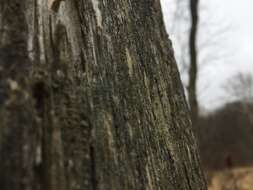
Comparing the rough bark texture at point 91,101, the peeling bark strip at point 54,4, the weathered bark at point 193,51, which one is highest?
the weathered bark at point 193,51

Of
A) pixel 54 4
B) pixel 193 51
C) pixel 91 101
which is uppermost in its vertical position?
pixel 193 51

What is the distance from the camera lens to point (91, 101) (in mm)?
451


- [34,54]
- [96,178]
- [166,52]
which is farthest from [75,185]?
[166,52]

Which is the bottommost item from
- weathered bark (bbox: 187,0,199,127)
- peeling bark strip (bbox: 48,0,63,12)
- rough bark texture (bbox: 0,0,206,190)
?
rough bark texture (bbox: 0,0,206,190)

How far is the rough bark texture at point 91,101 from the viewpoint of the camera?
13.6 inches

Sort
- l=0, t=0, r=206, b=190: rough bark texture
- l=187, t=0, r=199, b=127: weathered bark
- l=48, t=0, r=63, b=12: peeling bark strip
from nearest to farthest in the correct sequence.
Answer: l=0, t=0, r=206, b=190: rough bark texture, l=48, t=0, r=63, b=12: peeling bark strip, l=187, t=0, r=199, b=127: weathered bark

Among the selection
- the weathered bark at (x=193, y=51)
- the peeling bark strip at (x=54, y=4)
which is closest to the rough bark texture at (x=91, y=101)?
the peeling bark strip at (x=54, y=4)

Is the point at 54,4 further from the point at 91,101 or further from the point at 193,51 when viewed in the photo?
the point at 193,51

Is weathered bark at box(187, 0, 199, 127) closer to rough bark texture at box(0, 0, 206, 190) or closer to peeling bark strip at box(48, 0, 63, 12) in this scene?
rough bark texture at box(0, 0, 206, 190)

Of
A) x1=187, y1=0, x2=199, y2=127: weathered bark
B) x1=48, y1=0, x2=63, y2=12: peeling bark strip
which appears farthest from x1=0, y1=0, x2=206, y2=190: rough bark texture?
x1=187, y1=0, x2=199, y2=127: weathered bark

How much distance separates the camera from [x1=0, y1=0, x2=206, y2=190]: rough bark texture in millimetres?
347

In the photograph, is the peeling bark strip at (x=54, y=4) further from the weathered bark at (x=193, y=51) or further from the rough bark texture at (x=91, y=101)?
the weathered bark at (x=193, y=51)

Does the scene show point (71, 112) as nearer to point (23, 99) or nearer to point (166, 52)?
point (23, 99)

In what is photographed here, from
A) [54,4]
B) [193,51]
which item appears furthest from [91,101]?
[193,51]
